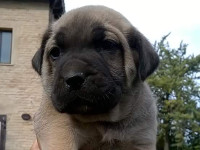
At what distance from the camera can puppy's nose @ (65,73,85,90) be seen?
3.00m

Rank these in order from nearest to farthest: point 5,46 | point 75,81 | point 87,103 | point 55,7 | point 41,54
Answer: point 75,81
point 87,103
point 41,54
point 5,46
point 55,7

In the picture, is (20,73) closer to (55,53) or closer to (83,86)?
(55,53)

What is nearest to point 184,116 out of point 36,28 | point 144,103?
point 36,28

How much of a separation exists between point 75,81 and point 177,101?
27.5 metres

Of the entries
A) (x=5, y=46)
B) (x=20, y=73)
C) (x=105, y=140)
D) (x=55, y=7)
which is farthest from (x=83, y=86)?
(x=55, y=7)

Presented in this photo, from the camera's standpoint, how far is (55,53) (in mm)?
3518

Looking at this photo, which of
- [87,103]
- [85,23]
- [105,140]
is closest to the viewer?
[87,103]

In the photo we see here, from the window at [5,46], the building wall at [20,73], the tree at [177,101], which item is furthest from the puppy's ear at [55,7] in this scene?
the tree at [177,101]

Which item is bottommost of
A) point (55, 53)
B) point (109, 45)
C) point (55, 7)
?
point (55, 7)

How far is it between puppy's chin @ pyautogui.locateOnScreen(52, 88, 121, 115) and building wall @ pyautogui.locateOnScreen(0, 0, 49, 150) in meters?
13.0

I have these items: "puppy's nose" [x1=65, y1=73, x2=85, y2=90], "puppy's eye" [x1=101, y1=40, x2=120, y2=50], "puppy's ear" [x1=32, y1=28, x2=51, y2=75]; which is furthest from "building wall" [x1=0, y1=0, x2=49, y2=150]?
"puppy's nose" [x1=65, y1=73, x2=85, y2=90]

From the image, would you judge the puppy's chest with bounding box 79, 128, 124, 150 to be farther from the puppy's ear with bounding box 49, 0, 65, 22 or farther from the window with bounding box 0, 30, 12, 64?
the puppy's ear with bounding box 49, 0, 65, 22

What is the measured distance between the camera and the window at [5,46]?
55.3 feet

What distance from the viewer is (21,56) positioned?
16688 millimetres
